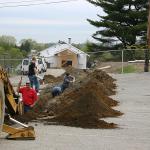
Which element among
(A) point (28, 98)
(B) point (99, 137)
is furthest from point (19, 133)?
(A) point (28, 98)

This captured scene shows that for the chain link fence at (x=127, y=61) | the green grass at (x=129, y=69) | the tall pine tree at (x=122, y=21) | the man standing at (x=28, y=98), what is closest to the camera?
the man standing at (x=28, y=98)

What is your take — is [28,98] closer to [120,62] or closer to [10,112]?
[10,112]

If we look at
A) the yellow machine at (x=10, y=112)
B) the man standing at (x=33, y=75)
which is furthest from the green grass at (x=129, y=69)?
the yellow machine at (x=10, y=112)

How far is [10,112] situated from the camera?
45.5ft

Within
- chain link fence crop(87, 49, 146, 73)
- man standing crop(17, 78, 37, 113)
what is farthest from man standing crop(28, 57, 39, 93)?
chain link fence crop(87, 49, 146, 73)

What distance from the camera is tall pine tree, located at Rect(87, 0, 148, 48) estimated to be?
202ft

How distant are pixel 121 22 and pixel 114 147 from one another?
5231cm

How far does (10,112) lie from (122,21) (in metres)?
50.5

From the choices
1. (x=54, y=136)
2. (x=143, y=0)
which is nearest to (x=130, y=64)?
(x=143, y=0)

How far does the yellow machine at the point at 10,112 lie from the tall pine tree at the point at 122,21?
47.5m

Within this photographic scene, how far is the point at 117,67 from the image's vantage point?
140 feet

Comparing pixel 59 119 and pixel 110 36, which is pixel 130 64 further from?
pixel 59 119

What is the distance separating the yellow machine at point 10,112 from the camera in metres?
12.0

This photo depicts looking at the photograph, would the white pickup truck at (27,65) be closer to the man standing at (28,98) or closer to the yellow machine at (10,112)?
the man standing at (28,98)
